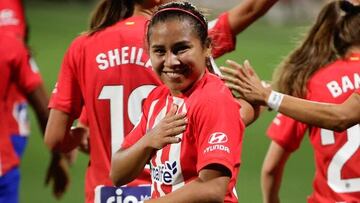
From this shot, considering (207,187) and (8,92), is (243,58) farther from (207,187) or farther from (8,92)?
(207,187)

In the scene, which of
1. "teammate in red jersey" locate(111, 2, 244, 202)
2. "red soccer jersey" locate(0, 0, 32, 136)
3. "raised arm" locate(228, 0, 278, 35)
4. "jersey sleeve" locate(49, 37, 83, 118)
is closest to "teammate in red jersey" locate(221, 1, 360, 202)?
"raised arm" locate(228, 0, 278, 35)

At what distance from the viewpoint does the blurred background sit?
9547 millimetres

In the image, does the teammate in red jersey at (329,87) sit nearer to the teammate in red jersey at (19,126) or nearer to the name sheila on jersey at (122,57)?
the name sheila on jersey at (122,57)

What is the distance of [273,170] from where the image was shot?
5.57m

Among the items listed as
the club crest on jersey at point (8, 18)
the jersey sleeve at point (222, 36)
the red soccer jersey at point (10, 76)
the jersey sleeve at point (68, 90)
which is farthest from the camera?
the club crest on jersey at point (8, 18)

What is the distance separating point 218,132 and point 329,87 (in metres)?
1.31

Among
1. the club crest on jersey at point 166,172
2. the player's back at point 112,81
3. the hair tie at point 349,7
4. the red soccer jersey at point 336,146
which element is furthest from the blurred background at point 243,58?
the club crest on jersey at point 166,172

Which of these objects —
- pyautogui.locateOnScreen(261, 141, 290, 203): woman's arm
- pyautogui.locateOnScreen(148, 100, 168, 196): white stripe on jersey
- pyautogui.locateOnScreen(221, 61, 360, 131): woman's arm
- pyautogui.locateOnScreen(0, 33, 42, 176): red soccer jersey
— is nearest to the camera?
pyautogui.locateOnScreen(148, 100, 168, 196): white stripe on jersey

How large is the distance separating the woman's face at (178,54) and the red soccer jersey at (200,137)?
0.19 feet

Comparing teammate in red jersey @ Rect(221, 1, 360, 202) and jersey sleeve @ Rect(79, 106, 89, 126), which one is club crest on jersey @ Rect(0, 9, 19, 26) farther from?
teammate in red jersey @ Rect(221, 1, 360, 202)

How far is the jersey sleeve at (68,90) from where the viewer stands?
15.8 feet

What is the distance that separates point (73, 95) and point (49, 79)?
10078 millimetres

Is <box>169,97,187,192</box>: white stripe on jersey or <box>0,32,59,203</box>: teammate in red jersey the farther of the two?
<box>0,32,59,203</box>: teammate in red jersey

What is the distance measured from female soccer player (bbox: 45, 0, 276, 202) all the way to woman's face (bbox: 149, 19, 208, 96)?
690mm
